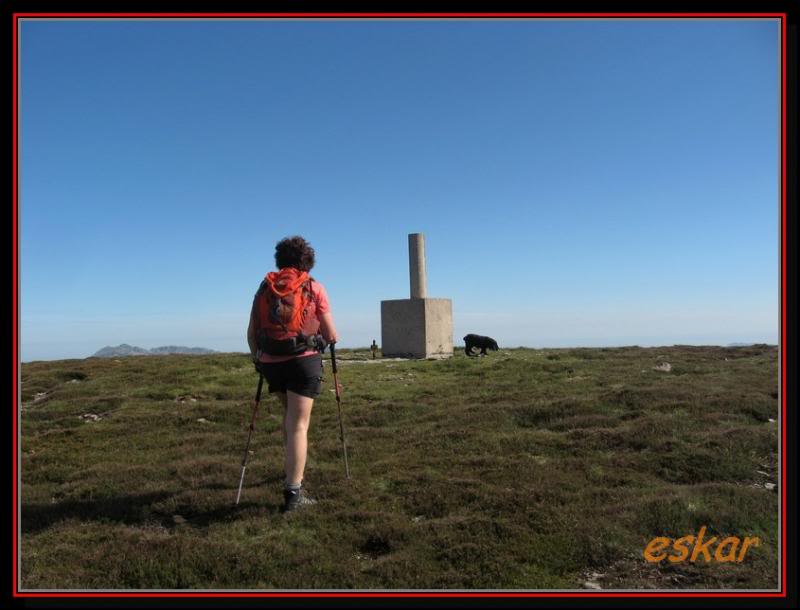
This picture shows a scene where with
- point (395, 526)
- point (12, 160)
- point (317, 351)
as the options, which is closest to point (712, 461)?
point (395, 526)

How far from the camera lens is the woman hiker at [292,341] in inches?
231

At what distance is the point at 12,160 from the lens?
4348 millimetres

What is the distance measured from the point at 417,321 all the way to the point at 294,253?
1987 cm

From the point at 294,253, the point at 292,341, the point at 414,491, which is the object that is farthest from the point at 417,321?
the point at 292,341

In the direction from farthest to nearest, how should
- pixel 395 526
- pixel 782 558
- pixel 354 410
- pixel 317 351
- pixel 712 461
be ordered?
1. pixel 354 410
2. pixel 712 461
3. pixel 317 351
4. pixel 395 526
5. pixel 782 558

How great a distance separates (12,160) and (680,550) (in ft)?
19.9

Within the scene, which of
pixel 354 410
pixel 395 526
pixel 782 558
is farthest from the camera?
pixel 354 410

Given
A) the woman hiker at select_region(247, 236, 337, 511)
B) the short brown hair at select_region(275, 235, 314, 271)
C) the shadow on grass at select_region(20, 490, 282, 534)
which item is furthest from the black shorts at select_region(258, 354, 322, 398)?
the shadow on grass at select_region(20, 490, 282, 534)

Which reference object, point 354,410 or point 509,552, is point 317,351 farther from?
point 354,410

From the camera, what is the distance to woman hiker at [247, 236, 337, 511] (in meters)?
5.88

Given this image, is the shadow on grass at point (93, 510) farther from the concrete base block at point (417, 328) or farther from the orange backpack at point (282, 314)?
the concrete base block at point (417, 328)

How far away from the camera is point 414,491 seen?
6.83 metres

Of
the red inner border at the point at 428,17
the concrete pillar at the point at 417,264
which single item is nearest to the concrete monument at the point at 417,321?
the concrete pillar at the point at 417,264

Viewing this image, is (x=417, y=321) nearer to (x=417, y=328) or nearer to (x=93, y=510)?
(x=417, y=328)
